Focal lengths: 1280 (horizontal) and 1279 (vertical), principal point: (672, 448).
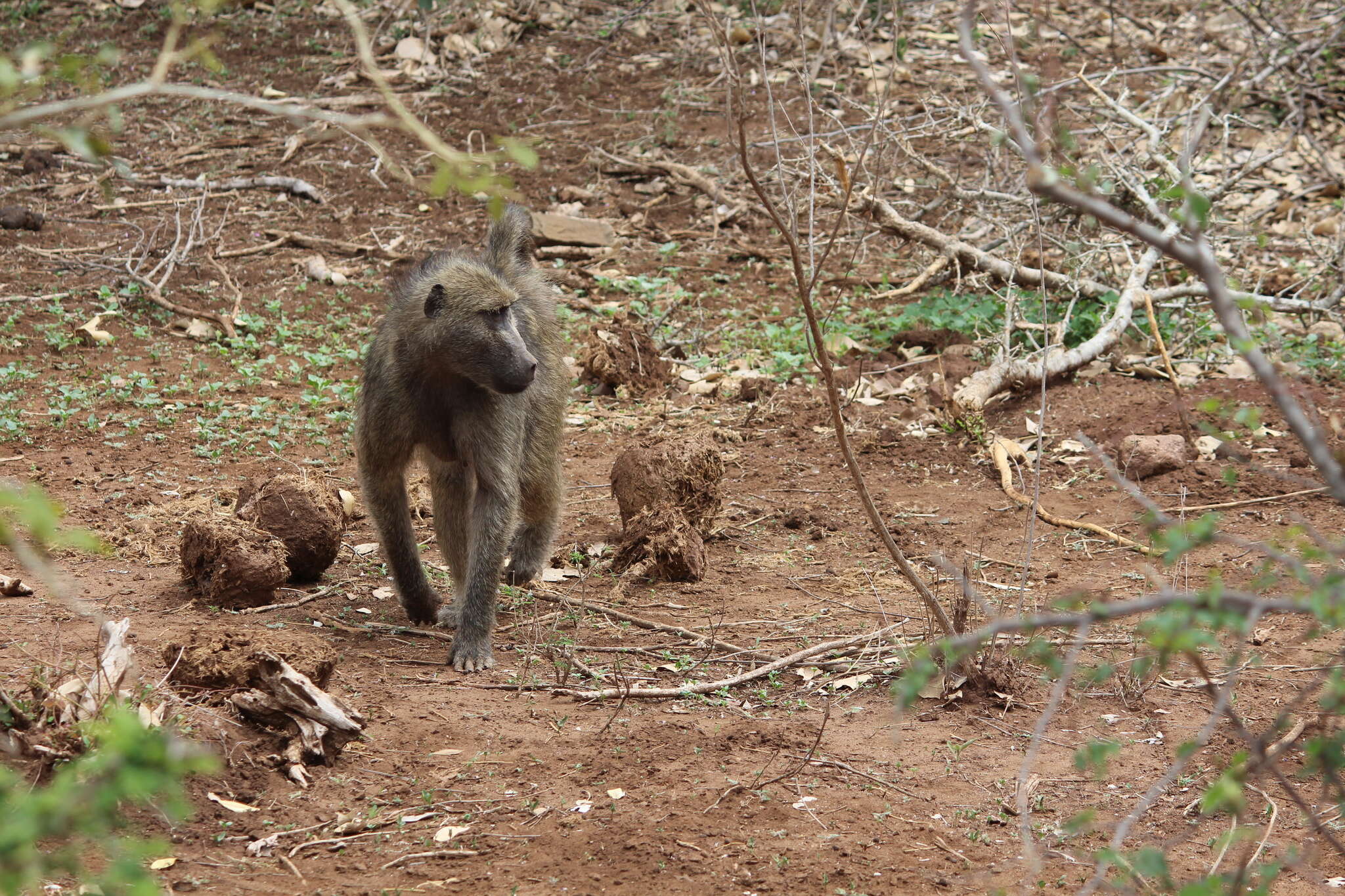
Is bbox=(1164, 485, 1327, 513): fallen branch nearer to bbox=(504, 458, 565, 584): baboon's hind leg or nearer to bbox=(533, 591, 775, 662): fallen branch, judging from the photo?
bbox=(533, 591, 775, 662): fallen branch

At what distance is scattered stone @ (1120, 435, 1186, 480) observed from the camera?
698cm

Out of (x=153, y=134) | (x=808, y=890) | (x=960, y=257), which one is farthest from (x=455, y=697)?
(x=153, y=134)

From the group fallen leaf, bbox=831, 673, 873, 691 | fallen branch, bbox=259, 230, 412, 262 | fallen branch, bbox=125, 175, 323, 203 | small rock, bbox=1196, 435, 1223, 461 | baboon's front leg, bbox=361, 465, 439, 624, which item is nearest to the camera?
fallen leaf, bbox=831, 673, 873, 691

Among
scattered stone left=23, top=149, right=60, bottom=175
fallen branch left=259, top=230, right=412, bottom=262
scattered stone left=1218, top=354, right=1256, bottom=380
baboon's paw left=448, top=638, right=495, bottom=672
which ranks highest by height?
scattered stone left=23, top=149, right=60, bottom=175

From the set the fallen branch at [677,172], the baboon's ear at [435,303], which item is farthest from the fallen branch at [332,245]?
the baboon's ear at [435,303]

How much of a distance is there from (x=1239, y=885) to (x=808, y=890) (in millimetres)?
1475

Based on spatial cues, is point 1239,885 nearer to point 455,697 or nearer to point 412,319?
point 455,697

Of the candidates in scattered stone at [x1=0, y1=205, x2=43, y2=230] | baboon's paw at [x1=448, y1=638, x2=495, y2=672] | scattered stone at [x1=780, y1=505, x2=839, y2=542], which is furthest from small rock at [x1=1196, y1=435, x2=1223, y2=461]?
scattered stone at [x1=0, y1=205, x2=43, y2=230]

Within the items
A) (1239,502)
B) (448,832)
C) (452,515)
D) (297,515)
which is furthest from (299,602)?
(1239,502)

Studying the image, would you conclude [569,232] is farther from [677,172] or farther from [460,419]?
[460,419]

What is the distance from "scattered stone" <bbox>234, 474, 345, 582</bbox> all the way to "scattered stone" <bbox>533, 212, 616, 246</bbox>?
18.0ft

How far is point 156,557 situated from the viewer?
5.95 meters

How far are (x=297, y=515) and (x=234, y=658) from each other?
5.26 ft

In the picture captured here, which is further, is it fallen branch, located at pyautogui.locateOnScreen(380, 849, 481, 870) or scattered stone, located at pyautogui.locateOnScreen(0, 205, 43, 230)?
scattered stone, located at pyautogui.locateOnScreen(0, 205, 43, 230)
